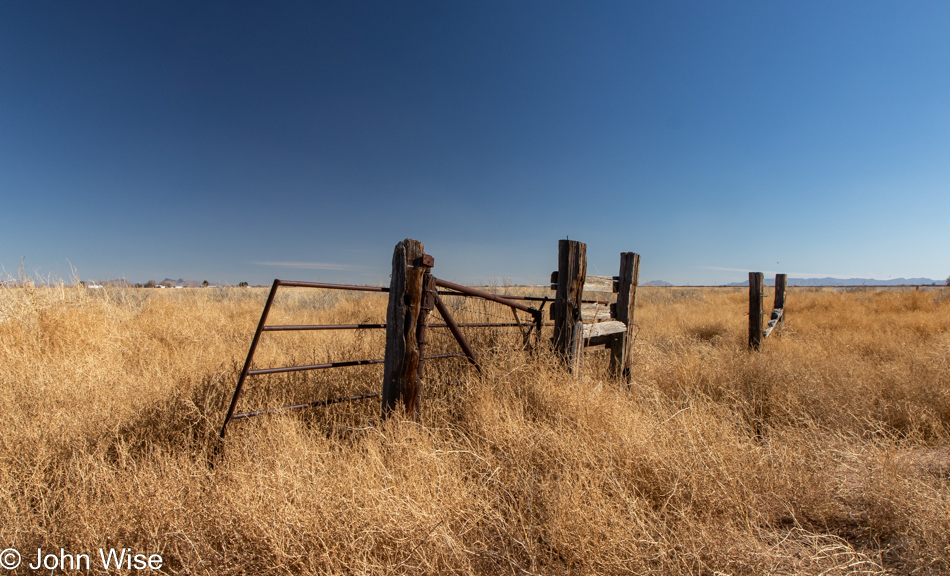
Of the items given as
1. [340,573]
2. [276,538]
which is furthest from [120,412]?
[340,573]

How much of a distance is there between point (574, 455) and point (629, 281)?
368cm

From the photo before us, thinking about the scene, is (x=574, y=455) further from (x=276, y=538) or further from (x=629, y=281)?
(x=629, y=281)

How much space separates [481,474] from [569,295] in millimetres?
2772

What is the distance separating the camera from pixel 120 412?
12.5 ft

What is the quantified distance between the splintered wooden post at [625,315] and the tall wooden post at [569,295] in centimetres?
112

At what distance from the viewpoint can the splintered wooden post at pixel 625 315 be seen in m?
5.78

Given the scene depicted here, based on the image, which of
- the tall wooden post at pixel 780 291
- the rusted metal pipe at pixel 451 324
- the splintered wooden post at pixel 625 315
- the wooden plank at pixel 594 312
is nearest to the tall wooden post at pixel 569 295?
the wooden plank at pixel 594 312

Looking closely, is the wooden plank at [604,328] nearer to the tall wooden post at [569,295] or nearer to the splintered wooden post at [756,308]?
the tall wooden post at [569,295]

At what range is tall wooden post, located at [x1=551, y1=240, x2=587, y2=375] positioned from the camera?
16.0ft

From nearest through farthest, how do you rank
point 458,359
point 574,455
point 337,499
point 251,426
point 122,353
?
point 337,499 < point 574,455 < point 251,426 < point 458,359 < point 122,353

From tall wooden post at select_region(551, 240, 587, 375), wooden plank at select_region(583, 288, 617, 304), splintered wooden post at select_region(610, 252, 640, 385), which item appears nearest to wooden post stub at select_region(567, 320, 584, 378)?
tall wooden post at select_region(551, 240, 587, 375)

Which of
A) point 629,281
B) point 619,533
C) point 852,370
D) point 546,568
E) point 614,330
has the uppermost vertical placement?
point 629,281

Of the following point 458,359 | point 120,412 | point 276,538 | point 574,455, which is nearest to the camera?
point 276,538

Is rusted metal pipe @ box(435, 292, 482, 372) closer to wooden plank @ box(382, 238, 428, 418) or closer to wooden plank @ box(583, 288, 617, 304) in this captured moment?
wooden plank @ box(382, 238, 428, 418)
